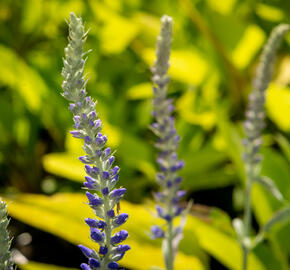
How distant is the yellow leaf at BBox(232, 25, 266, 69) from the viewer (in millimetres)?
2361

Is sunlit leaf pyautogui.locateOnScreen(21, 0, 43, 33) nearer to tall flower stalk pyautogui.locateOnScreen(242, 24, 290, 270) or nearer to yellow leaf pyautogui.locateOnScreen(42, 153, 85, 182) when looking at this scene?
yellow leaf pyautogui.locateOnScreen(42, 153, 85, 182)

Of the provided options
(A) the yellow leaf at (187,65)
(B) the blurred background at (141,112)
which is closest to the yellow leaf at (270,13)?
(B) the blurred background at (141,112)

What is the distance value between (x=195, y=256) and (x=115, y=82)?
1.28 metres

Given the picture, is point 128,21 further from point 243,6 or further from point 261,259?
point 261,259

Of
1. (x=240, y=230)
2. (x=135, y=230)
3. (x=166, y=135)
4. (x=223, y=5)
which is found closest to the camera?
(x=166, y=135)

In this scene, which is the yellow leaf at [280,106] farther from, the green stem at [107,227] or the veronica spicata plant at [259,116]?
the green stem at [107,227]

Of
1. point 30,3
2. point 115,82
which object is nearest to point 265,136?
point 115,82

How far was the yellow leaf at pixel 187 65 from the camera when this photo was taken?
2.27 metres

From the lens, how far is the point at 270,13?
2.38m

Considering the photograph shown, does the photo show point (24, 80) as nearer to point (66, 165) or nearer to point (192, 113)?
point (66, 165)

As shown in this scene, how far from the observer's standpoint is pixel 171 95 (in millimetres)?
2430

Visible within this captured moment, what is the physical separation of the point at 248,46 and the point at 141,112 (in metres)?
0.66

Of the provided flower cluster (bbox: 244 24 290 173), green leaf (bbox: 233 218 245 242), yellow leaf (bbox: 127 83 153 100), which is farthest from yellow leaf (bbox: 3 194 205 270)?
yellow leaf (bbox: 127 83 153 100)

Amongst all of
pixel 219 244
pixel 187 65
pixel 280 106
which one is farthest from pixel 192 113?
pixel 219 244
